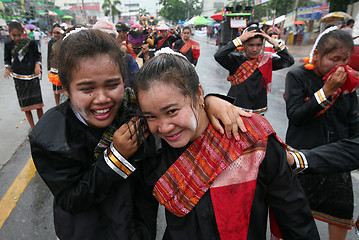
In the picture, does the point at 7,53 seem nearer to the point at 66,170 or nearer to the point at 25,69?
the point at 25,69

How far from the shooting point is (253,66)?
11.6 ft

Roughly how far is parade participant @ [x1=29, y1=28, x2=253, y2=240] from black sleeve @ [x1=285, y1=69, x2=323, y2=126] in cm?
98

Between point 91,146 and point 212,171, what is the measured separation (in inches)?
24.4

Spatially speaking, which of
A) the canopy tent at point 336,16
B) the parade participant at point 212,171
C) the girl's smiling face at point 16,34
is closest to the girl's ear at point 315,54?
the parade participant at point 212,171

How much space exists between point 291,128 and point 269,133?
4.09 feet

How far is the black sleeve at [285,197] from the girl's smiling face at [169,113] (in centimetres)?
37

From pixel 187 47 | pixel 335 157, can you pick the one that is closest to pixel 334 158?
pixel 335 157

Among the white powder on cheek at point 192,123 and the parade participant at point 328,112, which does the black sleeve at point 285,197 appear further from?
the parade participant at point 328,112

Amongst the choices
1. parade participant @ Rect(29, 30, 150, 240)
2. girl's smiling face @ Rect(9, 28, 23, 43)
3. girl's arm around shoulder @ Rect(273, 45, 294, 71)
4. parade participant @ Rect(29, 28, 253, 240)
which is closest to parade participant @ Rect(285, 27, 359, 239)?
parade participant @ Rect(29, 28, 253, 240)

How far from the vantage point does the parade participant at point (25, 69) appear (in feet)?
14.7

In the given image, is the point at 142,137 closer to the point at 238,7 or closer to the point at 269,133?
the point at 269,133

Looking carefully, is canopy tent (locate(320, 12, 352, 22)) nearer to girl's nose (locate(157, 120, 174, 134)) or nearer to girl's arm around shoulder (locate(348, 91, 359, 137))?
girl's arm around shoulder (locate(348, 91, 359, 137))

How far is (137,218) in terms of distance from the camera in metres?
1.41

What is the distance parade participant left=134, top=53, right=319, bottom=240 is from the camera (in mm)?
1100
